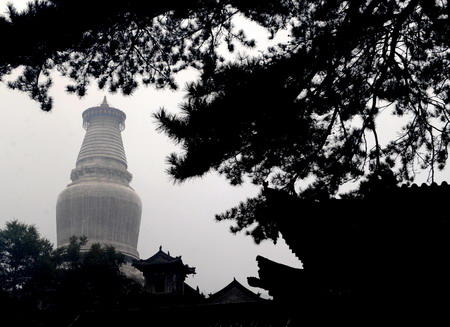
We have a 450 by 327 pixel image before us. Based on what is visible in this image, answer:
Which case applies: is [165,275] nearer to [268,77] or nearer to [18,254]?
[18,254]

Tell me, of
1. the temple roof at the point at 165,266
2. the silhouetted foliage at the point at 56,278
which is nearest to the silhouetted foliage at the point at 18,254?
the silhouetted foliage at the point at 56,278

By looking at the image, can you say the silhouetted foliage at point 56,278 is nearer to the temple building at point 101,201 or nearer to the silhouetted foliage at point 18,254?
the silhouetted foliage at point 18,254

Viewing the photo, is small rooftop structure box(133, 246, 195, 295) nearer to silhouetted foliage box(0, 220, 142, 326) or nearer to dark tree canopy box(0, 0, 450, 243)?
silhouetted foliage box(0, 220, 142, 326)

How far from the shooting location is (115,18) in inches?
188

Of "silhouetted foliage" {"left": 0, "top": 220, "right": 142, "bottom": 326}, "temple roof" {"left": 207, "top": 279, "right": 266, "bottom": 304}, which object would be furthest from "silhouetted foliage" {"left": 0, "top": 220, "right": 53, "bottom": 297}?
"temple roof" {"left": 207, "top": 279, "right": 266, "bottom": 304}

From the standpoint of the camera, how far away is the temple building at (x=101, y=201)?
137ft

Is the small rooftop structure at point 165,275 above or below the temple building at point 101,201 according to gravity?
below

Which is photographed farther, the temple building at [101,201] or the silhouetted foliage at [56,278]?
the temple building at [101,201]

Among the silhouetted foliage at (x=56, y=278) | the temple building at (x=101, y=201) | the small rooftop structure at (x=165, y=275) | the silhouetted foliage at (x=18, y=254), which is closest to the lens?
the silhouetted foliage at (x=56, y=278)

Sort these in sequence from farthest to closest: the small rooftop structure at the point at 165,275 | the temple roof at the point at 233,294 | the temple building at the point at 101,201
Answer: the temple building at the point at 101,201 < the small rooftop structure at the point at 165,275 < the temple roof at the point at 233,294

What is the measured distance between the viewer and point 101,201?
42.7m

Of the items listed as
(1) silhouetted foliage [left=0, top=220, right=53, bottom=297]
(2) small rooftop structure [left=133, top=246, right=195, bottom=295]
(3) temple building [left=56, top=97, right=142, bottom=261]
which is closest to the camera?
(2) small rooftop structure [left=133, top=246, right=195, bottom=295]

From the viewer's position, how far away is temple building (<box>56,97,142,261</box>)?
4191 centimetres

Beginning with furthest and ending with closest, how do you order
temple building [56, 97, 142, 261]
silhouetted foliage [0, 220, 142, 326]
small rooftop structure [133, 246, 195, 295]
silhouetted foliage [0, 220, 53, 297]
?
temple building [56, 97, 142, 261] < silhouetted foliage [0, 220, 53, 297] < small rooftop structure [133, 246, 195, 295] < silhouetted foliage [0, 220, 142, 326]
